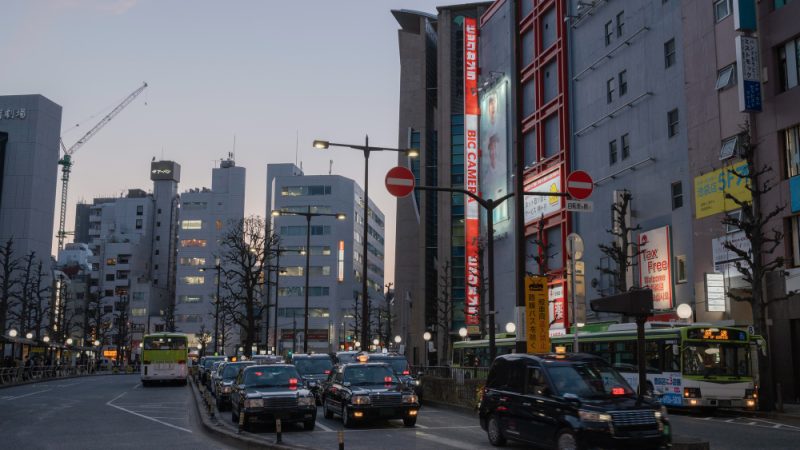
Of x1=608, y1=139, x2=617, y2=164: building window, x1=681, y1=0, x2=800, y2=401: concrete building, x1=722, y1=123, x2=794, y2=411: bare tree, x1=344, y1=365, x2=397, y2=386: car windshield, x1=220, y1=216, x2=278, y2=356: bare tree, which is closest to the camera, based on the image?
x1=344, y1=365, x2=397, y2=386: car windshield

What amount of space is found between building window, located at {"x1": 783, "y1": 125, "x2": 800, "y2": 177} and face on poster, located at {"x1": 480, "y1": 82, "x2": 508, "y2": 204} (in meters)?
31.3

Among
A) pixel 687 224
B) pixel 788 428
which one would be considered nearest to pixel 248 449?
pixel 788 428

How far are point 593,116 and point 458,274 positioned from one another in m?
32.3

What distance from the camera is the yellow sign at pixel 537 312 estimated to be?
1776cm

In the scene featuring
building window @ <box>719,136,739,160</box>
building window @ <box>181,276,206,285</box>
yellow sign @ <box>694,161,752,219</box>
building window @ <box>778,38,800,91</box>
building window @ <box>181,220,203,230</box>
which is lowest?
yellow sign @ <box>694,161,752,219</box>

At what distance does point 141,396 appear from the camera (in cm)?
3591

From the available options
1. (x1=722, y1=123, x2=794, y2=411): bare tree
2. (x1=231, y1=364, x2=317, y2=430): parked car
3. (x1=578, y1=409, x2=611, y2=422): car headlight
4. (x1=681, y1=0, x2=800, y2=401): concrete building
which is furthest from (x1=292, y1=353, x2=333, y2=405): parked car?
(x1=578, y1=409, x2=611, y2=422): car headlight

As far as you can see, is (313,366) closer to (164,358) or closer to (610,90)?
(164,358)

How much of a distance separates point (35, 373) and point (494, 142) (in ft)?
137

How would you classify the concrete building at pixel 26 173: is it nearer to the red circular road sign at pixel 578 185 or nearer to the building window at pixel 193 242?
the building window at pixel 193 242

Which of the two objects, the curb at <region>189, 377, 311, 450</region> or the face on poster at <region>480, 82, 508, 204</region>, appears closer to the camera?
the curb at <region>189, 377, 311, 450</region>

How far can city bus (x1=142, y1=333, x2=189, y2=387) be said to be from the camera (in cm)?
4681

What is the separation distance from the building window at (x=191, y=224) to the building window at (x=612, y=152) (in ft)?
346

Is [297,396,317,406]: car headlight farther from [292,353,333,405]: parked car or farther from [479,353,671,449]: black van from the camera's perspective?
[292,353,333,405]: parked car
